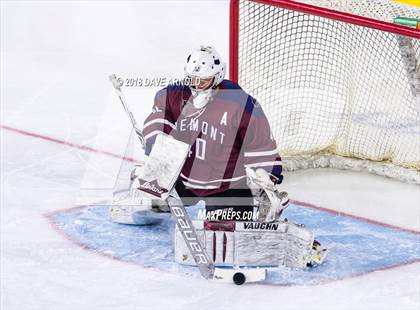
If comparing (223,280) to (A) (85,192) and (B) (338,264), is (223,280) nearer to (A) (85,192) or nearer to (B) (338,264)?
(B) (338,264)

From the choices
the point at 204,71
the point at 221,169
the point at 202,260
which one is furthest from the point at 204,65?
the point at 202,260

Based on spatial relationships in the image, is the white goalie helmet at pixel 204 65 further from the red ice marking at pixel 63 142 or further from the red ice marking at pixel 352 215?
the red ice marking at pixel 63 142

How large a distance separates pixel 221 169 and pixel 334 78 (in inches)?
44.7

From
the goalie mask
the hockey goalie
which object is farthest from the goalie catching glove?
the goalie mask

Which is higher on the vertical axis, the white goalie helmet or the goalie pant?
the white goalie helmet

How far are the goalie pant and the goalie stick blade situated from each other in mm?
243

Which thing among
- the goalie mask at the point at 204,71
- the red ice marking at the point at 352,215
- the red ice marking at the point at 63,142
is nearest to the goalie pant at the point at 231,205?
the goalie mask at the point at 204,71

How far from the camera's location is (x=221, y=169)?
3.80m

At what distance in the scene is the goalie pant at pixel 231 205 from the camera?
3.77m

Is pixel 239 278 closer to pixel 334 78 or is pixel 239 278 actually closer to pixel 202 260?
pixel 202 260

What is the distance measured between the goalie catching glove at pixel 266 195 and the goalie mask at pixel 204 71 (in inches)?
14.4

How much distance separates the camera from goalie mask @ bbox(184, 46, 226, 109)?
3.61m

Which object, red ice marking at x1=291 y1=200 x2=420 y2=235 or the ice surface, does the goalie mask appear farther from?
red ice marking at x1=291 y1=200 x2=420 y2=235

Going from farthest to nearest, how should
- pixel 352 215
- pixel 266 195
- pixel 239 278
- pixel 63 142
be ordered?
pixel 63 142 → pixel 352 215 → pixel 266 195 → pixel 239 278
